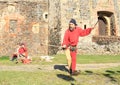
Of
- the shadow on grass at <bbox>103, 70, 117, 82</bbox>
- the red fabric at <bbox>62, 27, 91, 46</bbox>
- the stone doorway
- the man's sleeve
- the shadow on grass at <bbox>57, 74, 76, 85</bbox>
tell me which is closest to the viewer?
the shadow on grass at <bbox>57, 74, 76, 85</bbox>

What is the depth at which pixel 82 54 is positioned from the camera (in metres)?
17.7

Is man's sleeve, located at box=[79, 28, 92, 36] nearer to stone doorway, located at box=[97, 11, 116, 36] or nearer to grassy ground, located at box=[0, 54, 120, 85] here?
grassy ground, located at box=[0, 54, 120, 85]

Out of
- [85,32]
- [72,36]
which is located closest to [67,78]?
[72,36]

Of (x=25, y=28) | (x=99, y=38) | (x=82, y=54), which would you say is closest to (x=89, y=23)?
(x=99, y=38)

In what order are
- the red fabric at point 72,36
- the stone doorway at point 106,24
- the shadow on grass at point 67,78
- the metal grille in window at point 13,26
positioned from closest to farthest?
the shadow on grass at point 67,78 → the red fabric at point 72,36 → the metal grille in window at point 13,26 → the stone doorway at point 106,24

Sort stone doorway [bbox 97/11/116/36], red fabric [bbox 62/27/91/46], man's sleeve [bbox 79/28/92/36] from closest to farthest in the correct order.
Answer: man's sleeve [bbox 79/28/92/36]
red fabric [bbox 62/27/91/46]
stone doorway [bbox 97/11/116/36]

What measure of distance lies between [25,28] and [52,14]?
2.15 m

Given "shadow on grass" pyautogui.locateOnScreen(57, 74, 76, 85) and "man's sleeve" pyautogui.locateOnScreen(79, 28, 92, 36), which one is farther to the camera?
"man's sleeve" pyautogui.locateOnScreen(79, 28, 92, 36)

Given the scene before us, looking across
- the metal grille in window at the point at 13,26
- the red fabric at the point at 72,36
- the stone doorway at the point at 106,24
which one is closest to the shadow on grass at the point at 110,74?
the red fabric at the point at 72,36

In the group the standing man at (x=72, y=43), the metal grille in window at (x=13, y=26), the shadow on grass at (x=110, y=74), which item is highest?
the metal grille in window at (x=13, y=26)

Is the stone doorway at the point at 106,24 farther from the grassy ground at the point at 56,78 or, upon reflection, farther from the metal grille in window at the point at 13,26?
the grassy ground at the point at 56,78

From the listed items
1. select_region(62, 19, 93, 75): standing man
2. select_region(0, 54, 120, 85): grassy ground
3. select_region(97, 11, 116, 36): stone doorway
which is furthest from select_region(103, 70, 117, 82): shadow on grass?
select_region(97, 11, 116, 36): stone doorway

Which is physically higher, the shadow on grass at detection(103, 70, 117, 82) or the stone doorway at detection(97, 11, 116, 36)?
the stone doorway at detection(97, 11, 116, 36)

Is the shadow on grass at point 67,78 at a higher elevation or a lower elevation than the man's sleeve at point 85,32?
lower
